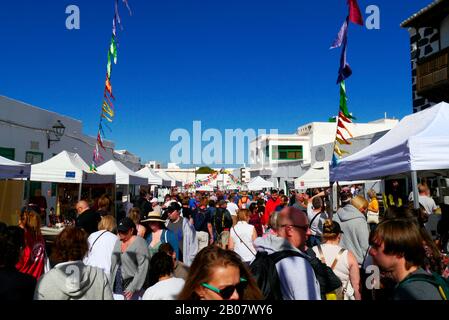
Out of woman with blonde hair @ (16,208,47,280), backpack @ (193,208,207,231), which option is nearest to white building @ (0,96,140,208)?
backpack @ (193,208,207,231)

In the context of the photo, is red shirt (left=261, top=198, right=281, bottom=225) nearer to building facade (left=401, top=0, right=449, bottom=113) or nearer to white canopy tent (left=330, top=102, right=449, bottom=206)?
white canopy tent (left=330, top=102, right=449, bottom=206)

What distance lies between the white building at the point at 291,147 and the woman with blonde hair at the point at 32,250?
26.1m

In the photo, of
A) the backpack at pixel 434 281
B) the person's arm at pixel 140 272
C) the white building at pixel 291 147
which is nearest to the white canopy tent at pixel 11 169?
the person's arm at pixel 140 272

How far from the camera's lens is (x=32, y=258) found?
15.2ft

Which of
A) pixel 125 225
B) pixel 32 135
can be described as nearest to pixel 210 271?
pixel 125 225

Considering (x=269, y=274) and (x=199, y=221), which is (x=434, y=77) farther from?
(x=269, y=274)

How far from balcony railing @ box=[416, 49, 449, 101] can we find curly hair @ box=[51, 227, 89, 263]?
13286 millimetres

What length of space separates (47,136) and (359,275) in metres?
15.0

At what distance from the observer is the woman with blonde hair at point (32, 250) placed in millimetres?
4539

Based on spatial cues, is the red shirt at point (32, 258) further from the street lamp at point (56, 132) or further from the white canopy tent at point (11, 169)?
the street lamp at point (56, 132)

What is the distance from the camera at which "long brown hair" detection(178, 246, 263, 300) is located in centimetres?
212

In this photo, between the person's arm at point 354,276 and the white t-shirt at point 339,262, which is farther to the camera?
the white t-shirt at point 339,262
